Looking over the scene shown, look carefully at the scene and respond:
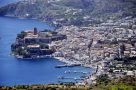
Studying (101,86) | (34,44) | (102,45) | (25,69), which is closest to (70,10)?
(34,44)

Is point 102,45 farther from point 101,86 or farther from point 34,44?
point 101,86

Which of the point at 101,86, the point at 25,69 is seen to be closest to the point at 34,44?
the point at 25,69

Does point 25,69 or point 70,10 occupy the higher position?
point 70,10

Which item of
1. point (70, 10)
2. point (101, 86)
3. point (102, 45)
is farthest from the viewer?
point (70, 10)

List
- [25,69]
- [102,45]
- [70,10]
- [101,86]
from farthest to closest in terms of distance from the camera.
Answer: [70,10]
[102,45]
[25,69]
[101,86]

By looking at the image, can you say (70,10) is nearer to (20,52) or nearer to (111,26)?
(111,26)

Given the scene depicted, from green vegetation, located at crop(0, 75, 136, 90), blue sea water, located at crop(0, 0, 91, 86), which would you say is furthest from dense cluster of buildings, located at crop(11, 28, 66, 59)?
green vegetation, located at crop(0, 75, 136, 90)

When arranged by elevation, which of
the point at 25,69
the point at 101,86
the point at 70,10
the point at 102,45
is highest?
the point at 70,10

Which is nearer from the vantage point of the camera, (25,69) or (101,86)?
(101,86)

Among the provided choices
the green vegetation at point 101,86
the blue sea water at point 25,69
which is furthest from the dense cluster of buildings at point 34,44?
the green vegetation at point 101,86
